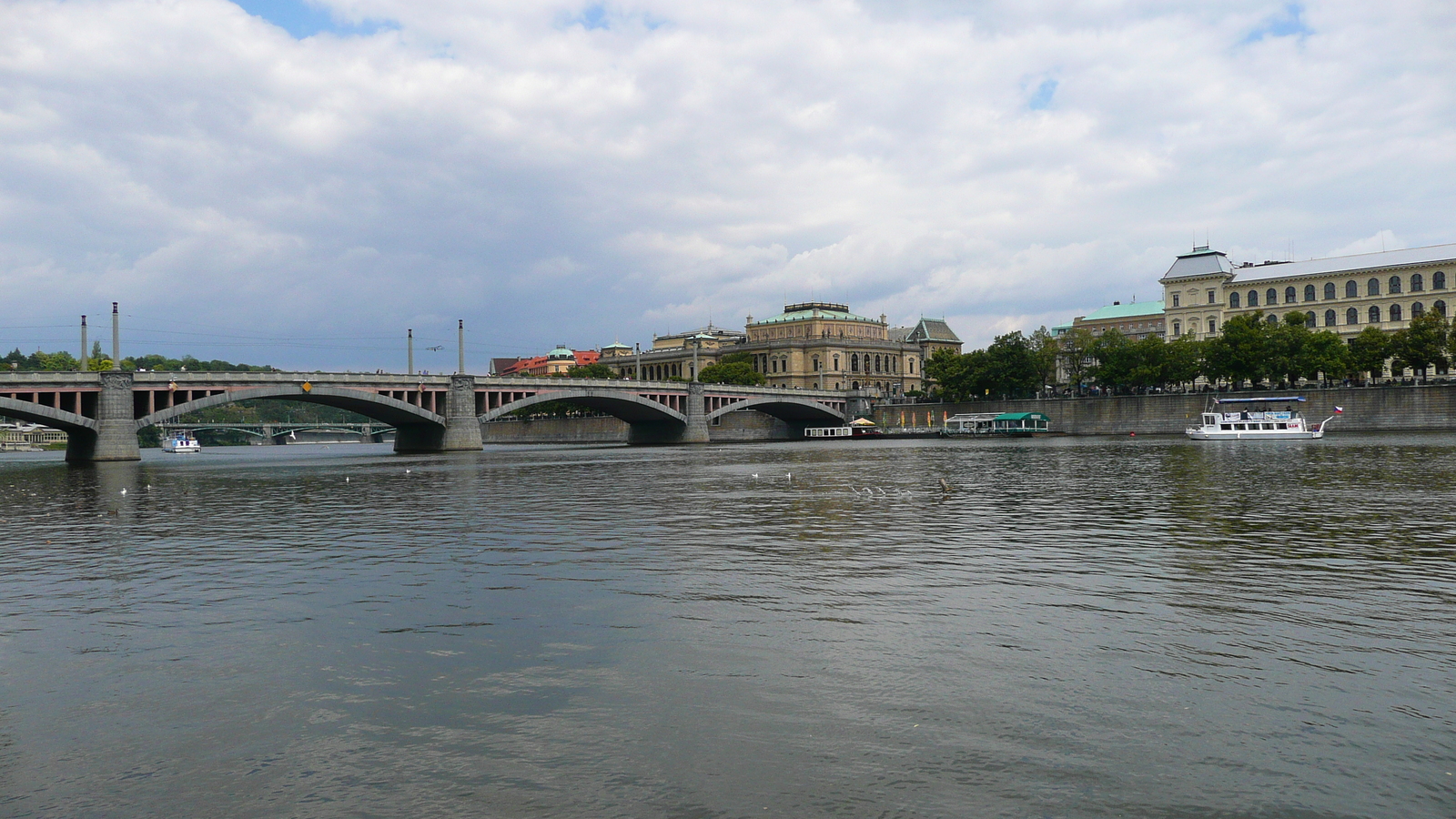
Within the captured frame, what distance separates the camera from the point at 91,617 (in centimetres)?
1672

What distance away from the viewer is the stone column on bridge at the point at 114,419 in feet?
269

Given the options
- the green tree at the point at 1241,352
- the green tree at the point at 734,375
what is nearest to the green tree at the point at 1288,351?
the green tree at the point at 1241,352

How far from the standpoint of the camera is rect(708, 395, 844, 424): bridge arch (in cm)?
14375

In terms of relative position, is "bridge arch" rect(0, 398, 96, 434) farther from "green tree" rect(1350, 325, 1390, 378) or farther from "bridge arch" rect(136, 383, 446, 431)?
"green tree" rect(1350, 325, 1390, 378)

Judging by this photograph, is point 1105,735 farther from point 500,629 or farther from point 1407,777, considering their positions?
point 500,629

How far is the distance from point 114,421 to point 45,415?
5418 mm

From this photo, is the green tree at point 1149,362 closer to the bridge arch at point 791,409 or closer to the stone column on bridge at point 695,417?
the bridge arch at point 791,409

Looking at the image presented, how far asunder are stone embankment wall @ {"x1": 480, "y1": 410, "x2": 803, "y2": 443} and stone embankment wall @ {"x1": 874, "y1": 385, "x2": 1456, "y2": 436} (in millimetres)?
19043

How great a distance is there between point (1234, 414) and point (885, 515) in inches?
3973

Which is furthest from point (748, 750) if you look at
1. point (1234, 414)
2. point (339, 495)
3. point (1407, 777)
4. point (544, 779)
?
point (1234, 414)

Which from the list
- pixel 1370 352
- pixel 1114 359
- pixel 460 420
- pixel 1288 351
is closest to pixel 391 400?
pixel 460 420

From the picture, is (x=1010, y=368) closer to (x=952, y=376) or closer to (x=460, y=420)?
(x=952, y=376)

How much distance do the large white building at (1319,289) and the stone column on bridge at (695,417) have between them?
7205 cm

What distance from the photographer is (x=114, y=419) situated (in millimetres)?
82500
